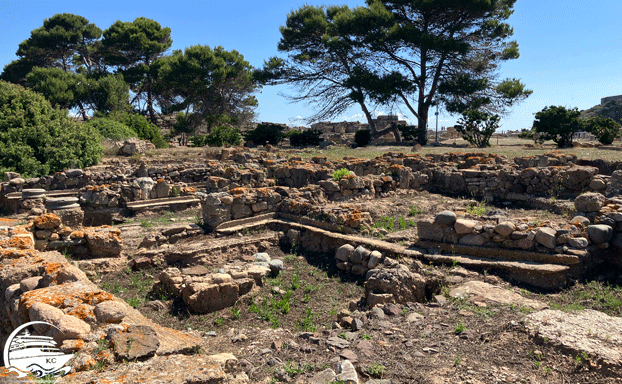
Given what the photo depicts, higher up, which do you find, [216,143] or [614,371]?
[216,143]

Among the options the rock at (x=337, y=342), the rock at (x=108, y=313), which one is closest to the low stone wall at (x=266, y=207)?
the rock at (x=337, y=342)

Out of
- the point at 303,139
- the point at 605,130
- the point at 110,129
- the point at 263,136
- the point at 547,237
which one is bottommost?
the point at 547,237

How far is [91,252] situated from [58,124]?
1127 centimetres

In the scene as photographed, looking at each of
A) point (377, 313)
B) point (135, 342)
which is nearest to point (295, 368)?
point (135, 342)

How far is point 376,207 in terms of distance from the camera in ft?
30.6

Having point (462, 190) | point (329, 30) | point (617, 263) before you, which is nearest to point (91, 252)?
point (617, 263)

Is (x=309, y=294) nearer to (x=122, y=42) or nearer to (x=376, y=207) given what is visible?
(x=376, y=207)

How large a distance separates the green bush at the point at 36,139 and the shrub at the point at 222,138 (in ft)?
24.9

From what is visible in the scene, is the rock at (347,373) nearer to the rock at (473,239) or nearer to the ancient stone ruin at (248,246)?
the ancient stone ruin at (248,246)

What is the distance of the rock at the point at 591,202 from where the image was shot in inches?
276

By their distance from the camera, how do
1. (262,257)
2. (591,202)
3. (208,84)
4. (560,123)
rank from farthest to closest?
(208,84) → (560,123) → (262,257) → (591,202)

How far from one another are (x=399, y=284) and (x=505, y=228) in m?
2.11

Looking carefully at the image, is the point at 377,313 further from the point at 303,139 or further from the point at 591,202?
the point at 303,139

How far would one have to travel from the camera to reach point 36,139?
1502 centimetres
